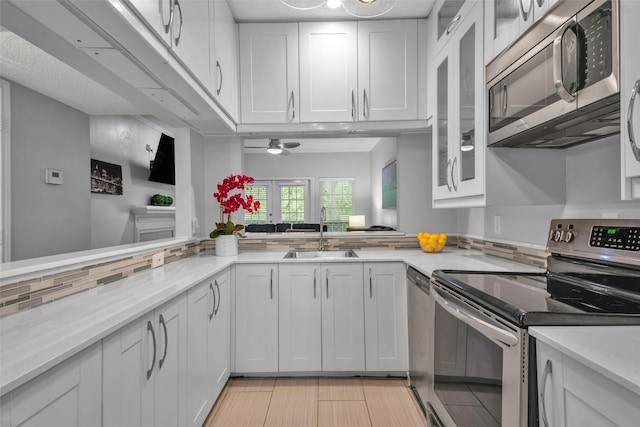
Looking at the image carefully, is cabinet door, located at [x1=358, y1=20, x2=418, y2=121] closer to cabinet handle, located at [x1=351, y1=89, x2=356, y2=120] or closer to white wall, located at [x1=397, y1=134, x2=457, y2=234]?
cabinet handle, located at [x1=351, y1=89, x2=356, y2=120]

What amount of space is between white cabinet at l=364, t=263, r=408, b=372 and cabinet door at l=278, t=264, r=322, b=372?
336 mm

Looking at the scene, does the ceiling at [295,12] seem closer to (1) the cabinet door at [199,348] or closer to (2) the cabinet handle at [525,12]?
(2) the cabinet handle at [525,12]

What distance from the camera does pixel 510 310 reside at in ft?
3.37

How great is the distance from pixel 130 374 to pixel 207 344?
0.81m

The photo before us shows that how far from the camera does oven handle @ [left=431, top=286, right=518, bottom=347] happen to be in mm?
1020

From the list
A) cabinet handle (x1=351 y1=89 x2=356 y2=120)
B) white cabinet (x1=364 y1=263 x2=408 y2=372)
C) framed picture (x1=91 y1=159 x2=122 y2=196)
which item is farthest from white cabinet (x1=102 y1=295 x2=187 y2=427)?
framed picture (x1=91 y1=159 x2=122 y2=196)

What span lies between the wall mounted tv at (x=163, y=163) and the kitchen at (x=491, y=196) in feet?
7.67

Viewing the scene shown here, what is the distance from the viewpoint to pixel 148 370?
124 cm

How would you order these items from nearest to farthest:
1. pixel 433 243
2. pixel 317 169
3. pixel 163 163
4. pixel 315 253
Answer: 1. pixel 433 243
2. pixel 315 253
3. pixel 163 163
4. pixel 317 169

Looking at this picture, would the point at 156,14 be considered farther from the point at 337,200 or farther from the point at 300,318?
the point at 337,200

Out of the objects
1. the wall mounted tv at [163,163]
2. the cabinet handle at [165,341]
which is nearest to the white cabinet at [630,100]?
the cabinet handle at [165,341]

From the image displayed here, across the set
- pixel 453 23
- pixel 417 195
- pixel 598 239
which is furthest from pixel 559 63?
→ pixel 417 195

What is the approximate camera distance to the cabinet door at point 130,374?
1.01 m

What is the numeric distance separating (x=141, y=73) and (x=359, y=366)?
7.03 ft
